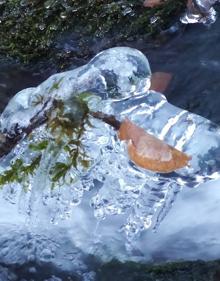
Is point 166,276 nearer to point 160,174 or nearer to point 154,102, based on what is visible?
point 160,174

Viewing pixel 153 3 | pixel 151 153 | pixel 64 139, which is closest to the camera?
pixel 151 153

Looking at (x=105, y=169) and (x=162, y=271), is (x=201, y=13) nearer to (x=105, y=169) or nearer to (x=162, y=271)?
(x=105, y=169)

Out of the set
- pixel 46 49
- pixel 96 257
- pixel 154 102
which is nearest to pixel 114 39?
pixel 46 49

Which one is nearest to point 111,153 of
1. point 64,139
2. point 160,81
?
point 64,139

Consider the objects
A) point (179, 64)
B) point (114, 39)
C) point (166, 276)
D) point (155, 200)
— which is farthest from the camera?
point (114, 39)

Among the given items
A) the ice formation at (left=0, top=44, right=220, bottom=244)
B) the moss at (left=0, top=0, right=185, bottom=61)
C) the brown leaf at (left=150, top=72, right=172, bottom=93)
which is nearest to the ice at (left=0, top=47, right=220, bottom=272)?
the ice formation at (left=0, top=44, right=220, bottom=244)

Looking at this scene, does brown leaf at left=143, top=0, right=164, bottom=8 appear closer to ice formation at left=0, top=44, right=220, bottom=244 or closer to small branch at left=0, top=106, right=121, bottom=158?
ice formation at left=0, top=44, right=220, bottom=244

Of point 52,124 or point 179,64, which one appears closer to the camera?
point 52,124
